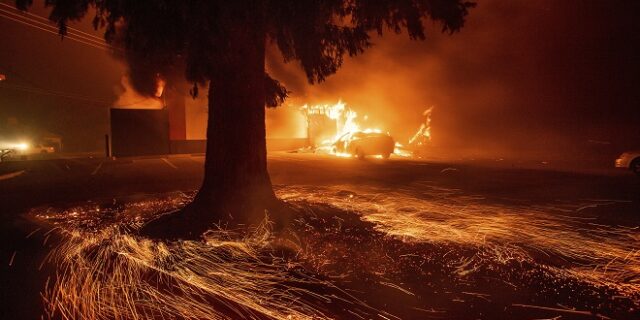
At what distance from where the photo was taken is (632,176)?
11.7m

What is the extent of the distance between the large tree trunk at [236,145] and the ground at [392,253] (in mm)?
713

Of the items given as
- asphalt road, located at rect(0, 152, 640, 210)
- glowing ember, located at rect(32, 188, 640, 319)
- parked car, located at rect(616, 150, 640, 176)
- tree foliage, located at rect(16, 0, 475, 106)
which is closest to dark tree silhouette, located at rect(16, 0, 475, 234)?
tree foliage, located at rect(16, 0, 475, 106)

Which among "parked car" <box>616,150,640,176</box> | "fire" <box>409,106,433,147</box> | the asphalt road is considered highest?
"fire" <box>409,106,433,147</box>

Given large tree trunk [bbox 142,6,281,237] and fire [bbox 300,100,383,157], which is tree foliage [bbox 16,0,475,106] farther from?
fire [bbox 300,100,383,157]

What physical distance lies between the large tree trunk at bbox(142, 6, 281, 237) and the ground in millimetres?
713

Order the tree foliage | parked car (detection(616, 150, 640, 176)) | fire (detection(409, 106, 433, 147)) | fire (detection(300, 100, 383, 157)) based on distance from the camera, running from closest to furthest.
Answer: the tree foliage → parked car (detection(616, 150, 640, 176)) → fire (detection(409, 106, 433, 147)) → fire (detection(300, 100, 383, 157))

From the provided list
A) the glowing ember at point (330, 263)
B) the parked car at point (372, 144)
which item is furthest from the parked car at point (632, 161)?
the parked car at point (372, 144)

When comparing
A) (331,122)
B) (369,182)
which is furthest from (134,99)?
(369,182)

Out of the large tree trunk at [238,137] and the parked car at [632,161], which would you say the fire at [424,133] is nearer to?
the parked car at [632,161]

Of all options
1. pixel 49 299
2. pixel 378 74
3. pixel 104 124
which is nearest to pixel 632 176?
pixel 49 299

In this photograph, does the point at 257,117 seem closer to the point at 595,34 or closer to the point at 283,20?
the point at 283,20

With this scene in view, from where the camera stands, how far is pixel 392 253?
4.63m

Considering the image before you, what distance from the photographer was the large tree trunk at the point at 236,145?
236 inches

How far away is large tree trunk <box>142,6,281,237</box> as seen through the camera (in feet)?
19.6
